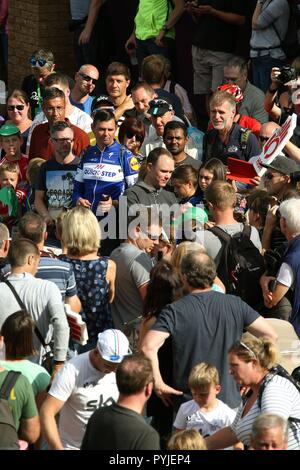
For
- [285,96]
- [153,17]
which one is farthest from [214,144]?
[153,17]

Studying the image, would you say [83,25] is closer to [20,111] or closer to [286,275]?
[20,111]

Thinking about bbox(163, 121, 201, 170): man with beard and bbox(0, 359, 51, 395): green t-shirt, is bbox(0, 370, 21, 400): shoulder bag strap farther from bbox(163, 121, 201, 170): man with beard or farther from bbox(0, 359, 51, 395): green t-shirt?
bbox(163, 121, 201, 170): man with beard

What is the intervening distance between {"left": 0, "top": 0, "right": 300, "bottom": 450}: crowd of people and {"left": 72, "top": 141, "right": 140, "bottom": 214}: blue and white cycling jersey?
12mm

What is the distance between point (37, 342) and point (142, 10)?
23.3 feet

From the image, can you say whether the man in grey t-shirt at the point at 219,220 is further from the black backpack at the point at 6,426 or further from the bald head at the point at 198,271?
the black backpack at the point at 6,426

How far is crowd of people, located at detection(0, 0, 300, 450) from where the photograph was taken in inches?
282

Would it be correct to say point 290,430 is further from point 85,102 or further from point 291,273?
point 85,102

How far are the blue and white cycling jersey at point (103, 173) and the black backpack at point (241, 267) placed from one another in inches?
70.1

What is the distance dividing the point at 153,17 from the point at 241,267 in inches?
242

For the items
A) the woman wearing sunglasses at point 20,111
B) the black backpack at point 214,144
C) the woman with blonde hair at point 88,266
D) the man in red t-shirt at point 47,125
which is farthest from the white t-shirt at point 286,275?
the woman wearing sunglasses at point 20,111

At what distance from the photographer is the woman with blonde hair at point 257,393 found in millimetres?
6988

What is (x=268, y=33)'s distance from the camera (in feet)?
44.2

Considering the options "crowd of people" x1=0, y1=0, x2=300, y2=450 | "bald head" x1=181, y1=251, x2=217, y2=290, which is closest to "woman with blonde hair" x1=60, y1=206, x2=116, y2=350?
"crowd of people" x1=0, y1=0, x2=300, y2=450

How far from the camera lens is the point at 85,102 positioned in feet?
44.1
